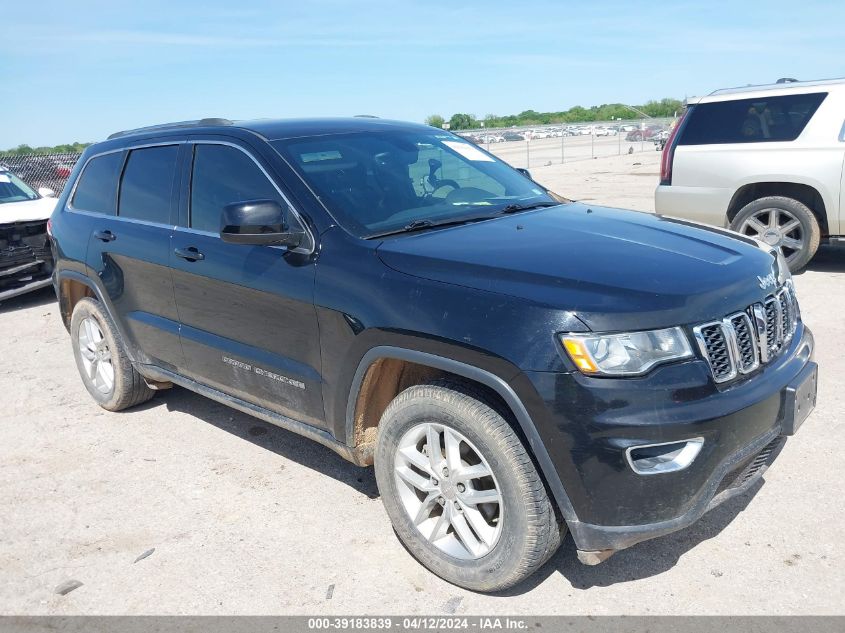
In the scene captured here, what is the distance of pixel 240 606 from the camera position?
3119 millimetres

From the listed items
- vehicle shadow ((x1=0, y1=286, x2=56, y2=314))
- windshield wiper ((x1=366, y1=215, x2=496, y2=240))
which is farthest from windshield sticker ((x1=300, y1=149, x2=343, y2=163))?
vehicle shadow ((x1=0, y1=286, x2=56, y2=314))

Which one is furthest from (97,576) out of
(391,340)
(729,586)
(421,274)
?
(729,586)

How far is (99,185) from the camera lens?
5.11 meters

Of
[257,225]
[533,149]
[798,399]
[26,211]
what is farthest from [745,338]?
[533,149]

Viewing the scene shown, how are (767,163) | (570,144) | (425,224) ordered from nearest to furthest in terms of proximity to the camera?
(425,224)
(767,163)
(570,144)

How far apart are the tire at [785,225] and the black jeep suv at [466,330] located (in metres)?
4.46

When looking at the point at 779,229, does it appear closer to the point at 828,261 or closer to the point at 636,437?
the point at 828,261

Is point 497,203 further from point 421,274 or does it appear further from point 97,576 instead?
point 97,576

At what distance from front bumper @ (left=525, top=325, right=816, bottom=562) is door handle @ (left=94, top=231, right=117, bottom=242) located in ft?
10.5

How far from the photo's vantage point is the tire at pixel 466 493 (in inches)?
110

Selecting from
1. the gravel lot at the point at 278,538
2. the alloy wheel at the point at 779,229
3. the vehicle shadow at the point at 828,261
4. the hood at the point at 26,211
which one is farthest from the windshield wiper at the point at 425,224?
the hood at the point at 26,211

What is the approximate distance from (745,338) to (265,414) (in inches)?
90.6

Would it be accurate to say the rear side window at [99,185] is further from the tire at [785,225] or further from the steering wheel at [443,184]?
the tire at [785,225]

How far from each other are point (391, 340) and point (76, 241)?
311 centimetres
